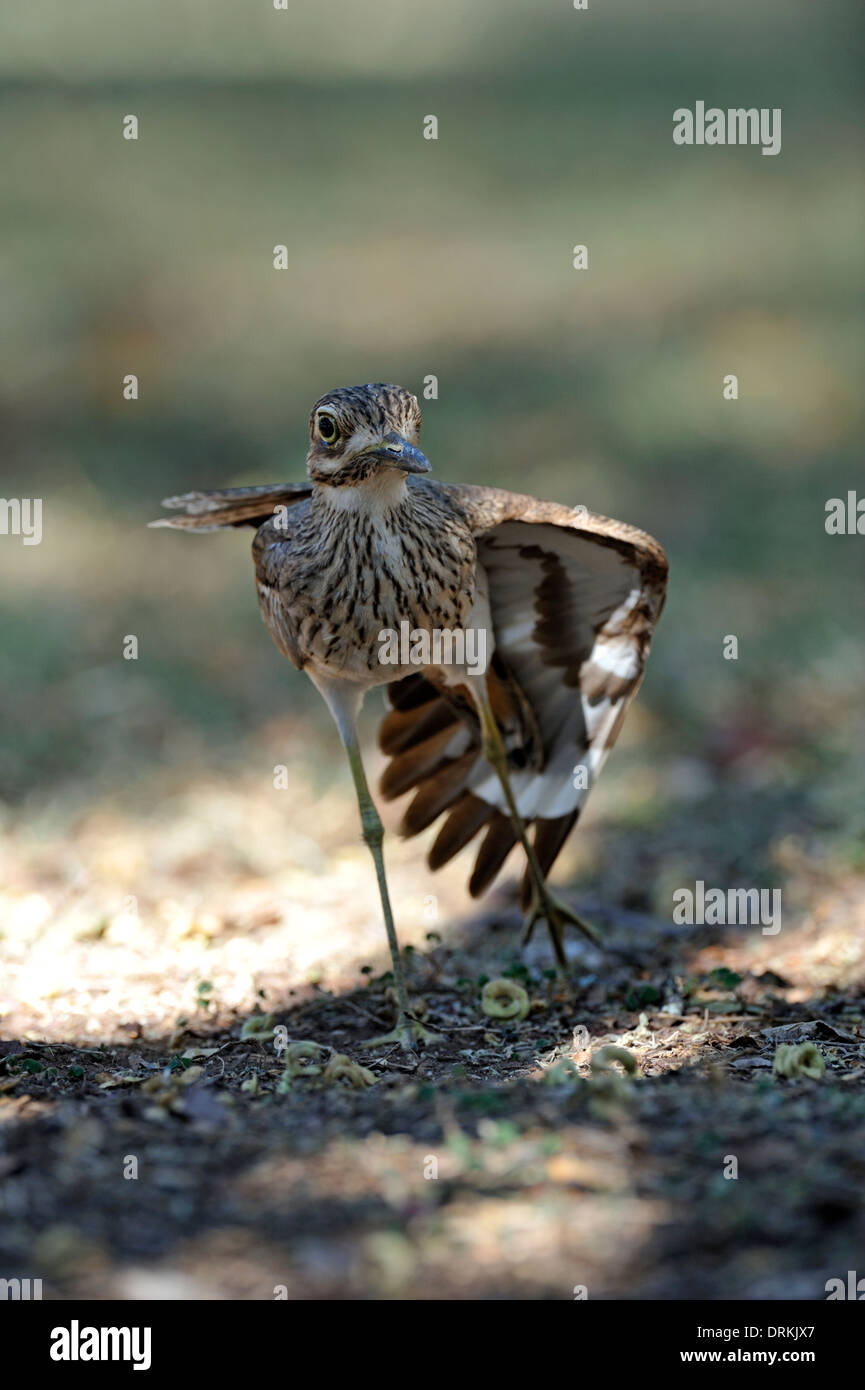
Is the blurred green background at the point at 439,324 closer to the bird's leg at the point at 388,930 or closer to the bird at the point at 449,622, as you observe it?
the bird at the point at 449,622

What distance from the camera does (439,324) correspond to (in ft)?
A: 55.5

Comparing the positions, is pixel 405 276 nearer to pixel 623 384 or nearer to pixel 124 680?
pixel 623 384

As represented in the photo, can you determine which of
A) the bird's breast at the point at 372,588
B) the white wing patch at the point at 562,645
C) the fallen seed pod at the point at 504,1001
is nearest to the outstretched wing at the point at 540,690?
the white wing patch at the point at 562,645

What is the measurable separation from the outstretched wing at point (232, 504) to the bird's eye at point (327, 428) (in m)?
0.91

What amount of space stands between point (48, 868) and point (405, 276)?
40.6ft

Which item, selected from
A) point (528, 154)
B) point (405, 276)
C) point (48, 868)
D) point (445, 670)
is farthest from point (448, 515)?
point (528, 154)

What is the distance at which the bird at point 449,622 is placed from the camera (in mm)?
5504

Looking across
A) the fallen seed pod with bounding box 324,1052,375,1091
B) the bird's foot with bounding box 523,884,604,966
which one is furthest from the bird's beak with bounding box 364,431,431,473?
the bird's foot with bounding box 523,884,604,966

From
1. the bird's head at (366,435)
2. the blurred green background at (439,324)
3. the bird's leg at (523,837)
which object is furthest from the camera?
the blurred green background at (439,324)

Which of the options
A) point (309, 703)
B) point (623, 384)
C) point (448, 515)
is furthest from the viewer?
point (623, 384)

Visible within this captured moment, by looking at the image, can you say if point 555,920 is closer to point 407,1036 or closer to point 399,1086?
point 407,1036

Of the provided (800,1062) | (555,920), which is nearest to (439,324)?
(555,920)

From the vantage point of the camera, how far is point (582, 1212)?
3586mm

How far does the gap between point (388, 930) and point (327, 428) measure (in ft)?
5.91
